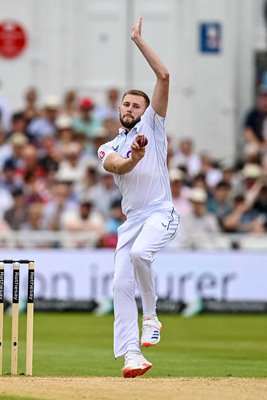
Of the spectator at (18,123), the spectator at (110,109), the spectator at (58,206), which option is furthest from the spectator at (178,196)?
the spectator at (18,123)

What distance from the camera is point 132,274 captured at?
10.6 metres

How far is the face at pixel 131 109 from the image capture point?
10.6 metres

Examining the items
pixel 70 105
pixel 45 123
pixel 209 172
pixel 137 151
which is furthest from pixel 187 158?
pixel 137 151

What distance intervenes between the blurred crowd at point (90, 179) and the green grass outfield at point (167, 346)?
4.00 feet

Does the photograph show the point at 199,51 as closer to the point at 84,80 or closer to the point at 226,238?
the point at 84,80

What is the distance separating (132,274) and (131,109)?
3.87ft

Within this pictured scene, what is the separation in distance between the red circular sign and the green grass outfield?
534 cm

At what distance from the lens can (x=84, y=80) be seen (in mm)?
22984

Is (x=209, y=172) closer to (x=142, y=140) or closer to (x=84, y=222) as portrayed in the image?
(x=84, y=222)

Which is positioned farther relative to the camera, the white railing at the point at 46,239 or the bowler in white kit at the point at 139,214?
the white railing at the point at 46,239

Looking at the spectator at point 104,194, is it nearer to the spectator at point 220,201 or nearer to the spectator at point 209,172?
the spectator at point 220,201

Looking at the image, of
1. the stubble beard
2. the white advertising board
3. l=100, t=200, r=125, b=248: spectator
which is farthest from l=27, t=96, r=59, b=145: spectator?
the stubble beard

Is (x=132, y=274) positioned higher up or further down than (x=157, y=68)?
further down

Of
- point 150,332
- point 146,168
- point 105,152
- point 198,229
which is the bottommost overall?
point 198,229
